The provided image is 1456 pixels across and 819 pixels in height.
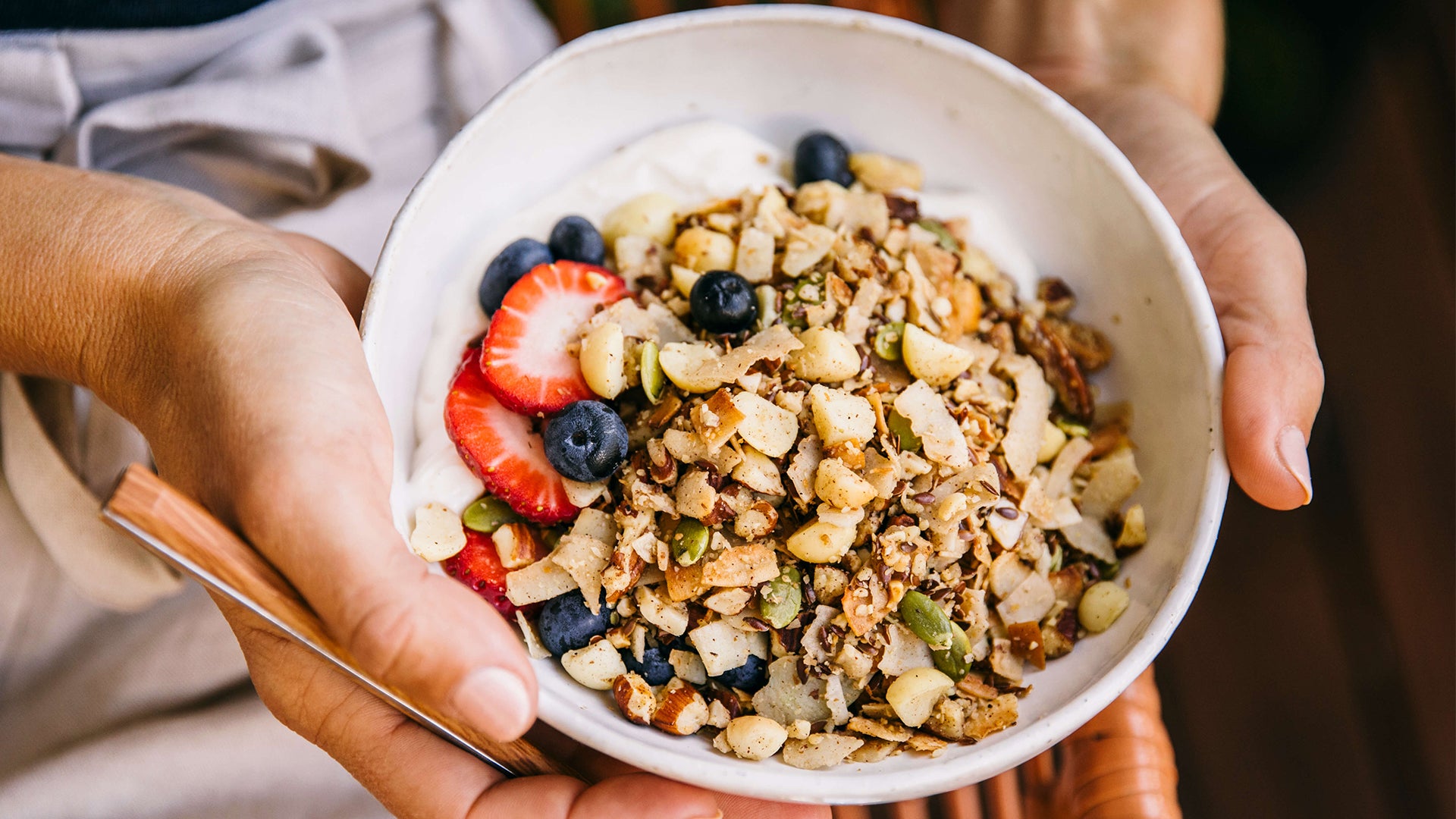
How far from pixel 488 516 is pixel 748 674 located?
25 cm

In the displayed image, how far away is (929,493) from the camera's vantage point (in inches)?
31.0

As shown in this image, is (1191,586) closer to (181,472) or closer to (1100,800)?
(1100,800)

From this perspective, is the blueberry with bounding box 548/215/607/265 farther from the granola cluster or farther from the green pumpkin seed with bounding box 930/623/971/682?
the green pumpkin seed with bounding box 930/623/971/682

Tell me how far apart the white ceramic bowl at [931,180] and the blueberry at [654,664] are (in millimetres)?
37

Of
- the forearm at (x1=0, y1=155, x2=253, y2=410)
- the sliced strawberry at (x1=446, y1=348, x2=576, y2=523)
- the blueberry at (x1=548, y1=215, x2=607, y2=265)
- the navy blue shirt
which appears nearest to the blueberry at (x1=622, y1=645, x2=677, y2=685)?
the sliced strawberry at (x1=446, y1=348, x2=576, y2=523)

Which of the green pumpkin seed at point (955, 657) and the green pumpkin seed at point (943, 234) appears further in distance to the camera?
the green pumpkin seed at point (943, 234)

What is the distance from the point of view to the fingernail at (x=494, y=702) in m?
0.60

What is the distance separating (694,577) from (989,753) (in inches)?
10.0

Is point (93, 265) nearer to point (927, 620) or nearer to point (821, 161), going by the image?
point (821, 161)

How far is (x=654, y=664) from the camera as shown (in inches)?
30.8

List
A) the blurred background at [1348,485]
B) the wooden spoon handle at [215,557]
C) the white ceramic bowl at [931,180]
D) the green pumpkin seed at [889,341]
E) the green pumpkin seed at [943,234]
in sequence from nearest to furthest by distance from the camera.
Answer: the wooden spoon handle at [215,557] → the white ceramic bowl at [931,180] → the green pumpkin seed at [889,341] → the green pumpkin seed at [943,234] → the blurred background at [1348,485]

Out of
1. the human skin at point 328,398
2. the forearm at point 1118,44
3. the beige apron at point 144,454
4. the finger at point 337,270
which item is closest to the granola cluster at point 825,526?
the human skin at point 328,398

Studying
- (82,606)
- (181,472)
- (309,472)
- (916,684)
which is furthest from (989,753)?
(82,606)

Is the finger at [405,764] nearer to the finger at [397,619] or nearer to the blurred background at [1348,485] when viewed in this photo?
the finger at [397,619]
